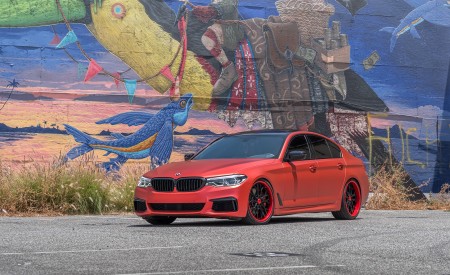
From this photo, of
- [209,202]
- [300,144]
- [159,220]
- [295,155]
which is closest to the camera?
[209,202]

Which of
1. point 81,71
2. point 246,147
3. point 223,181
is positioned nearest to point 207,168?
point 223,181

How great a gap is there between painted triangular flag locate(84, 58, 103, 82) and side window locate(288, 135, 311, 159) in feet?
33.2

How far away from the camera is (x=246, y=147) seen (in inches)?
633

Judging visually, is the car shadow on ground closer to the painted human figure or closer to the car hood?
the car hood

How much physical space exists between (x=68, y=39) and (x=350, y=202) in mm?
10975

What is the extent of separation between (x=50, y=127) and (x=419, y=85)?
10.7m

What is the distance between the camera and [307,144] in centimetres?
1661

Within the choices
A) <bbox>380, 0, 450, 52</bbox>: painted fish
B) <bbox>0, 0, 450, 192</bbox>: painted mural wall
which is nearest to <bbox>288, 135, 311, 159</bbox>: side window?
<bbox>0, 0, 450, 192</bbox>: painted mural wall

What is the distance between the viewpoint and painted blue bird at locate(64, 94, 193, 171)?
25.3m

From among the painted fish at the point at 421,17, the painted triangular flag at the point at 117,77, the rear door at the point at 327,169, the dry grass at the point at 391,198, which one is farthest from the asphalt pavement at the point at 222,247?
the painted fish at the point at 421,17

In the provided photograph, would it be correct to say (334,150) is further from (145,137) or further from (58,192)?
(145,137)

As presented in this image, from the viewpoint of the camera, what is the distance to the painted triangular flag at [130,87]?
2598 centimetres

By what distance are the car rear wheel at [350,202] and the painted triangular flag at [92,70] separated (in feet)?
33.8

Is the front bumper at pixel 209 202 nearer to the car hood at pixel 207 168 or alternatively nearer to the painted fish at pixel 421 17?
the car hood at pixel 207 168
